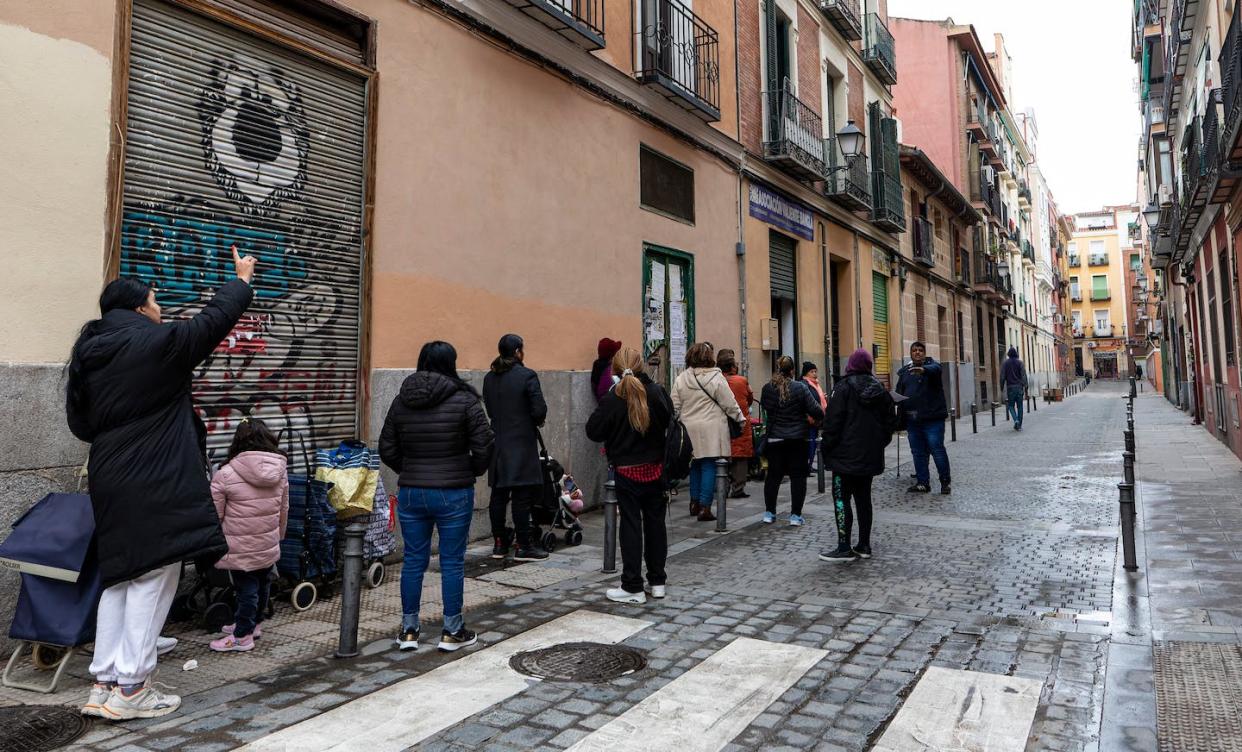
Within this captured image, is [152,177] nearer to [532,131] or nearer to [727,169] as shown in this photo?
[532,131]

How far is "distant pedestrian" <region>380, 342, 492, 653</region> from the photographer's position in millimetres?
4477

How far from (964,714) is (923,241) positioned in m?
21.8

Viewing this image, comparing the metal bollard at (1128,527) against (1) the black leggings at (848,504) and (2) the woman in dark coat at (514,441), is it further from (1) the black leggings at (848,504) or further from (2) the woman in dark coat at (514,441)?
(2) the woman in dark coat at (514,441)

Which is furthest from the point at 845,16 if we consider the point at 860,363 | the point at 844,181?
the point at 860,363

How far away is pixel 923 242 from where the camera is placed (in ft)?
76.7

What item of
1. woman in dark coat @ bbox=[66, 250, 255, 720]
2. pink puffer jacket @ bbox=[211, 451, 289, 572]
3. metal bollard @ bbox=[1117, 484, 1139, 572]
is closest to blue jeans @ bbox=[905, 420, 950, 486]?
metal bollard @ bbox=[1117, 484, 1139, 572]

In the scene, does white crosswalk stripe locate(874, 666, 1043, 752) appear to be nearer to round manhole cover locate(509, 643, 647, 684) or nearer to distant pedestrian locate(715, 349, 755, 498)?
round manhole cover locate(509, 643, 647, 684)

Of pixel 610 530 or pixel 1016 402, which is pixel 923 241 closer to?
pixel 1016 402

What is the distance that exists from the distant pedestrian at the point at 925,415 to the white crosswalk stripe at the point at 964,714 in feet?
20.5

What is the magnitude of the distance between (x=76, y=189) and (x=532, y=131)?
475 centimetres

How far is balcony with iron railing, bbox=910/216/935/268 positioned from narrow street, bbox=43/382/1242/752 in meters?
16.3

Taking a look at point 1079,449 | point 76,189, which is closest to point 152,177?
point 76,189

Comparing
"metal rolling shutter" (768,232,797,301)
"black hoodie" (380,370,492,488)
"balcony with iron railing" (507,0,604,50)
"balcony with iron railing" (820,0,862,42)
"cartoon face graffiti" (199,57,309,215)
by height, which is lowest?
"black hoodie" (380,370,492,488)

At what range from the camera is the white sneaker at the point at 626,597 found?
547cm
